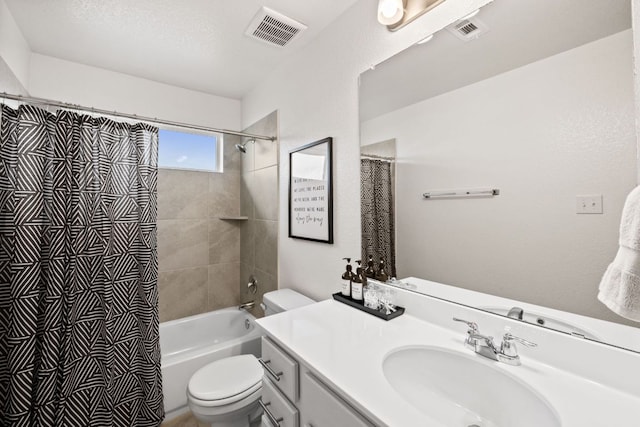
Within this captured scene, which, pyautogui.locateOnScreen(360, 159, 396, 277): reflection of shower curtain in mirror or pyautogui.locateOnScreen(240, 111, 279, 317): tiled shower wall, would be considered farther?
pyautogui.locateOnScreen(240, 111, 279, 317): tiled shower wall

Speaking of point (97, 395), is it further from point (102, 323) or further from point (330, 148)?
point (330, 148)

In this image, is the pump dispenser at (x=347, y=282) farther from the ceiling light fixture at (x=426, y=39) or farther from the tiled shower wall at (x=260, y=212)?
the ceiling light fixture at (x=426, y=39)

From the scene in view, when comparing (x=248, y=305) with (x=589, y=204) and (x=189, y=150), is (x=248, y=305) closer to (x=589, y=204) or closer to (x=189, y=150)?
(x=189, y=150)

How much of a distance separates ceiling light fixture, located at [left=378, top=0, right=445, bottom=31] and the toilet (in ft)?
5.04

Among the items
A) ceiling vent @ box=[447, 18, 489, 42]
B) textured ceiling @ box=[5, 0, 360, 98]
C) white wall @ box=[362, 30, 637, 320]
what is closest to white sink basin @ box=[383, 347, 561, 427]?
white wall @ box=[362, 30, 637, 320]

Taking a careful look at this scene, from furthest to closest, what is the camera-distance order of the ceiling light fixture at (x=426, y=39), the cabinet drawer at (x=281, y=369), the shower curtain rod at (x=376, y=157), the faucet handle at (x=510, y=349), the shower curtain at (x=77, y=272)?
the shower curtain at (x=77, y=272)
the shower curtain rod at (x=376, y=157)
the ceiling light fixture at (x=426, y=39)
the cabinet drawer at (x=281, y=369)
the faucet handle at (x=510, y=349)

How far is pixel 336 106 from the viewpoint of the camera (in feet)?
5.11

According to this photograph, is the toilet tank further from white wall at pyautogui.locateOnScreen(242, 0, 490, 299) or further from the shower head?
the shower head

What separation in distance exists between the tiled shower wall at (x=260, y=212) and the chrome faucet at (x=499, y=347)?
1513mm

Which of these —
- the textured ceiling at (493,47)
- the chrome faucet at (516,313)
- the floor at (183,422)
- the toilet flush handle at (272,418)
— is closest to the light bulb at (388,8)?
the textured ceiling at (493,47)

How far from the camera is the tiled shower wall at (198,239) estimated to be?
237cm

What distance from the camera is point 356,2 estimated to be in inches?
56.6

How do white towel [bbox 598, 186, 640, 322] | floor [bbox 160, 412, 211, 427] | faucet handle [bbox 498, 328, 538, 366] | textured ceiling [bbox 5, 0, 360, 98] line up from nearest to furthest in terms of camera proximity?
white towel [bbox 598, 186, 640, 322] → faucet handle [bbox 498, 328, 538, 366] → textured ceiling [bbox 5, 0, 360, 98] → floor [bbox 160, 412, 211, 427]

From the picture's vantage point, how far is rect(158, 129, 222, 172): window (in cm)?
246
